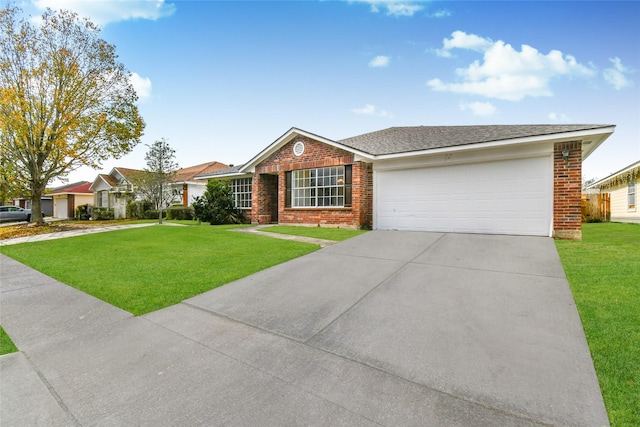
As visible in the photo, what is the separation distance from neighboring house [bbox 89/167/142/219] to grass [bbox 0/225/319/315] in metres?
15.9

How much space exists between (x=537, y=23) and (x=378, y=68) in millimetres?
5861

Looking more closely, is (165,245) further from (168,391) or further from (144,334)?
(168,391)

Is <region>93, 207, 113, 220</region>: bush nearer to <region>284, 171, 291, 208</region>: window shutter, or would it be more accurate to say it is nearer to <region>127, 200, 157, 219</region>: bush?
<region>127, 200, 157, 219</region>: bush

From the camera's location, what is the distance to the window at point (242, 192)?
56.5ft

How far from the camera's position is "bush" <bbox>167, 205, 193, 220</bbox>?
2202 centimetres

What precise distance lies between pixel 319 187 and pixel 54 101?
49.1ft

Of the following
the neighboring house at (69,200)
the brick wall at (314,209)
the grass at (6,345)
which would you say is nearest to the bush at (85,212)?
the neighboring house at (69,200)

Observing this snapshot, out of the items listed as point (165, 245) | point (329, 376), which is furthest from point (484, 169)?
point (165, 245)

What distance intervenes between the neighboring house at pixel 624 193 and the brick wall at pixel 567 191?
8917 millimetres

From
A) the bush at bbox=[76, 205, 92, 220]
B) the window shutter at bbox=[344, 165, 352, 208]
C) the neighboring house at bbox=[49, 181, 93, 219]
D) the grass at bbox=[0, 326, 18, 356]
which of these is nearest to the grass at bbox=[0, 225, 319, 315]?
the grass at bbox=[0, 326, 18, 356]

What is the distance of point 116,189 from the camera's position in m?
26.8

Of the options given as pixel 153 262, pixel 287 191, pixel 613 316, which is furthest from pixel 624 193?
pixel 153 262

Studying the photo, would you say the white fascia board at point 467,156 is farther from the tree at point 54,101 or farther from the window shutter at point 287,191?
the tree at point 54,101

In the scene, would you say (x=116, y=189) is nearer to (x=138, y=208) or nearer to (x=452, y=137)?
(x=138, y=208)
